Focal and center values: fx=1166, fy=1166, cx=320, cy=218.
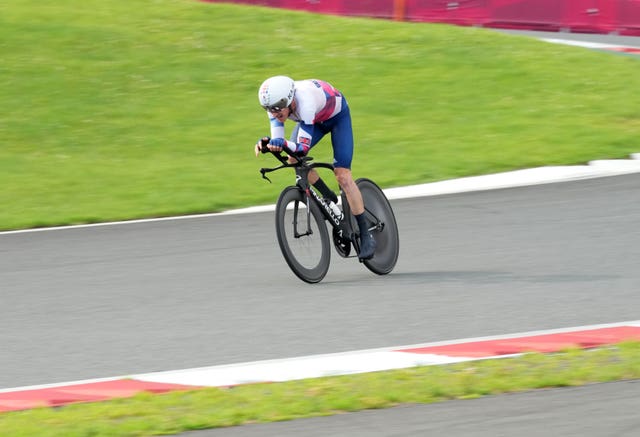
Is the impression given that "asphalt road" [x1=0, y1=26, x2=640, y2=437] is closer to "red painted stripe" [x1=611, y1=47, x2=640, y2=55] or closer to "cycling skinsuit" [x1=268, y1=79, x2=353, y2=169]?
"cycling skinsuit" [x1=268, y1=79, x2=353, y2=169]

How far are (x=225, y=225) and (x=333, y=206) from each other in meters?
3.01

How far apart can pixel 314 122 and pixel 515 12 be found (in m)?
17.6

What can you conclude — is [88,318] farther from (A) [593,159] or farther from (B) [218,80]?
(B) [218,80]

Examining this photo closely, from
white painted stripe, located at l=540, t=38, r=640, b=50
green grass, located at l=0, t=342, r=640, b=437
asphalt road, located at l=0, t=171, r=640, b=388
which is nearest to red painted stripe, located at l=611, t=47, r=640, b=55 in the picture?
white painted stripe, located at l=540, t=38, r=640, b=50

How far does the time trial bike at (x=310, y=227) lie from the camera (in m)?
8.62

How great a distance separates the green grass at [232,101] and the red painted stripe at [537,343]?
6.40m

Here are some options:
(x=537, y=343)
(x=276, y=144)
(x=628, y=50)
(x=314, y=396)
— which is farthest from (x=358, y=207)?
(x=628, y=50)

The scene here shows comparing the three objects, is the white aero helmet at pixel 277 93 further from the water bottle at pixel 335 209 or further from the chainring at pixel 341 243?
the chainring at pixel 341 243

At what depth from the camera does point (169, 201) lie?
1308 centimetres

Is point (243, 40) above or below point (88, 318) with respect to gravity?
above

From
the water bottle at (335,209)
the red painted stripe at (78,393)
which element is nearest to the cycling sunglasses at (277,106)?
the water bottle at (335,209)

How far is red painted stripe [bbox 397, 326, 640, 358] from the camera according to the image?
656cm

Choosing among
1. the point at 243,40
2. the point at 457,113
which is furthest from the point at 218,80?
the point at 457,113

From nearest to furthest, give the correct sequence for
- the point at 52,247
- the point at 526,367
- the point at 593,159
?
the point at 526,367 < the point at 52,247 < the point at 593,159
